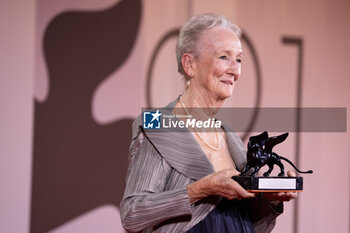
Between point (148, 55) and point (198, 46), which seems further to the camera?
point (148, 55)

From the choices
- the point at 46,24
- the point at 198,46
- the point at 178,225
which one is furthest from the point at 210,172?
the point at 46,24

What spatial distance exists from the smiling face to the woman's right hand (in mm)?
306

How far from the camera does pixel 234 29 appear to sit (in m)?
1.55

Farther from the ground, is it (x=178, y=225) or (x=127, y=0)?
(x=127, y=0)

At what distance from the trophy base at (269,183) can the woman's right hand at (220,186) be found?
0.02m

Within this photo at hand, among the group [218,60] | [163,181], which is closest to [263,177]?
[163,181]

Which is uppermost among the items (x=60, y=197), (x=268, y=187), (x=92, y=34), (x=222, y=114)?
(x=92, y=34)

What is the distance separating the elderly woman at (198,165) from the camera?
1.35 metres

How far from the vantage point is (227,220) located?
4.80 ft

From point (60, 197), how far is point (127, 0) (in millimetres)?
1119

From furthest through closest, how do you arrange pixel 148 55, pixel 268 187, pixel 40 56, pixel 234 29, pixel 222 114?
pixel 222 114 → pixel 148 55 → pixel 40 56 → pixel 234 29 → pixel 268 187

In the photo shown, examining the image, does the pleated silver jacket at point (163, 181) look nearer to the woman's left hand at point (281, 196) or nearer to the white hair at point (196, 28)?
the woman's left hand at point (281, 196)

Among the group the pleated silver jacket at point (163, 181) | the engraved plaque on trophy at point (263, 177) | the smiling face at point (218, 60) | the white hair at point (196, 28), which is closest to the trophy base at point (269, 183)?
the engraved plaque on trophy at point (263, 177)

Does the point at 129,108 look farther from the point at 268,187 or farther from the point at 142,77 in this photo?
the point at 268,187
